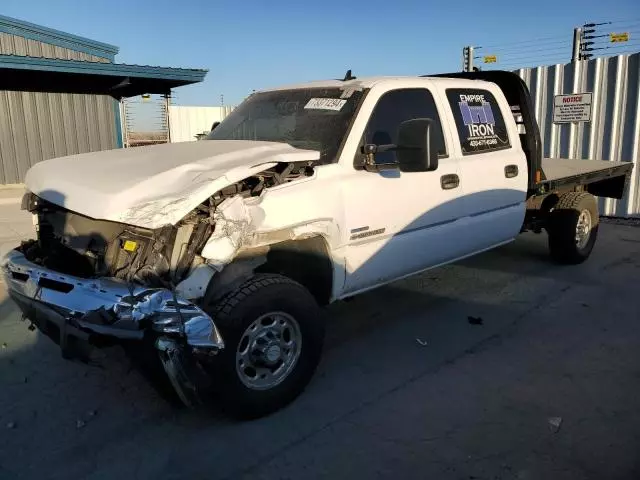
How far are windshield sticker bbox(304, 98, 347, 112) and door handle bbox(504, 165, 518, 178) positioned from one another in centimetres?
196

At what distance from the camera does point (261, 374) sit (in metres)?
3.25

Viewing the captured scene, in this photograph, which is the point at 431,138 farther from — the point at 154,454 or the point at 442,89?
the point at 154,454

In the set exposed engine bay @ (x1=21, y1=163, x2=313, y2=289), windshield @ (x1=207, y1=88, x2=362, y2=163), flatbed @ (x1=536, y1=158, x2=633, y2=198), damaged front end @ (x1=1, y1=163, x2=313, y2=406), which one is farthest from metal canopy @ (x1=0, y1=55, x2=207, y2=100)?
damaged front end @ (x1=1, y1=163, x2=313, y2=406)

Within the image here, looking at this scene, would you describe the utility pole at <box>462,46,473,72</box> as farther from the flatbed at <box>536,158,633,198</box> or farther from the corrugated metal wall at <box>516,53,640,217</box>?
the flatbed at <box>536,158,633,198</box>

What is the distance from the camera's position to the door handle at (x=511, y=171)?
202 inches

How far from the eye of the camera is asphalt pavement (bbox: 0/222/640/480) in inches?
110

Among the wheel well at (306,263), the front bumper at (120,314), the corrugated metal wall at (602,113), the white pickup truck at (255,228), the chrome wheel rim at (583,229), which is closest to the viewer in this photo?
the front bumper at (120,314)

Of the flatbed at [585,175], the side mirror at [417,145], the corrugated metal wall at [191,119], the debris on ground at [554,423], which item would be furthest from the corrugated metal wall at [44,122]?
the debris on ground at [554,423]

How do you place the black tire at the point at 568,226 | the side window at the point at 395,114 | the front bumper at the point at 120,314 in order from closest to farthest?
1. the front bumper at the point at 120,314
2. the side window at the point at 395,114
3. the black tire at the point at 568,226

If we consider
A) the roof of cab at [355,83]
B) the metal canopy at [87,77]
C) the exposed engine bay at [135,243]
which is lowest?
the exposed engine bay at [135,243]

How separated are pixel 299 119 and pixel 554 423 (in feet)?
9.04

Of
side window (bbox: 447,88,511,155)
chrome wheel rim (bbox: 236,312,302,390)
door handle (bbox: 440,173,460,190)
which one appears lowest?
chrome wheel rim (bbox: 236,312,302,390)

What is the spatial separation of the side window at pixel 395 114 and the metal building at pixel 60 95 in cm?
966

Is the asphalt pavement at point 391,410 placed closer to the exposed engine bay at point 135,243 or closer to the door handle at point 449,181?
the exposed engine bay at point 135,243
